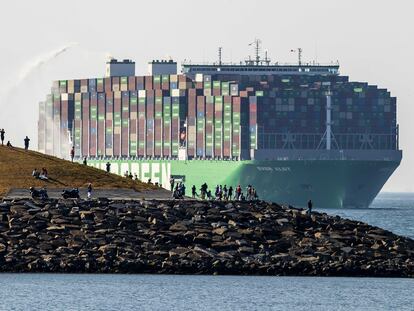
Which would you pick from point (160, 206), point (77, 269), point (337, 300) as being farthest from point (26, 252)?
point (337, 300)

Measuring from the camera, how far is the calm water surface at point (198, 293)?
68.2 metres

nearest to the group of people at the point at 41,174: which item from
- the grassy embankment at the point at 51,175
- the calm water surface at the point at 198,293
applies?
the grassy embankment at the point at 51,175

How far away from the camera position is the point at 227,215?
A: 88.2 meters

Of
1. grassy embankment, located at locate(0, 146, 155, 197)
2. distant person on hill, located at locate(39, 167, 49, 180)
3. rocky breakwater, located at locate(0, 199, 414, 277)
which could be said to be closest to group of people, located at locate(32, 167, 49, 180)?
distant person on hill, located at locate(39, 167, 49, 180)

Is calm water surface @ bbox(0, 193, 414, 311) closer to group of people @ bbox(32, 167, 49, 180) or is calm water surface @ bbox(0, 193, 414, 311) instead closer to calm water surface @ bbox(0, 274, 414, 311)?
calm water surface @ bbox(0, 274, 414, 311)

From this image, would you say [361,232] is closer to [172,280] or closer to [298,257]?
[298,257]

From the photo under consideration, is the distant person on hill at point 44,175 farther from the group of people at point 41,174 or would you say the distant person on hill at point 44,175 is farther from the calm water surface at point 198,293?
the calm water surface at point 198,293

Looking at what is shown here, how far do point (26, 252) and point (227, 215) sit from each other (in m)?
11.9

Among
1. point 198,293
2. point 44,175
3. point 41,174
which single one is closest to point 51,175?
point 41,174

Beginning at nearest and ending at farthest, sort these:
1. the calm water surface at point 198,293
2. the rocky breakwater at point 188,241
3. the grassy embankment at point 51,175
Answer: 1. the calm water surface at point 198,293
2. the rocky breakwater at point 188,241
3. the grassy embankment at point 51,175

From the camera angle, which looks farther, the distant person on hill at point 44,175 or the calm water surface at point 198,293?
the distant person on hill at point 44,175

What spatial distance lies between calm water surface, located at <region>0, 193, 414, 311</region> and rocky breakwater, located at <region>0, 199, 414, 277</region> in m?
1.27

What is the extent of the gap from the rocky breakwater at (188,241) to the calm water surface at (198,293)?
127 centimetres

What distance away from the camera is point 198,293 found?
72.4m
